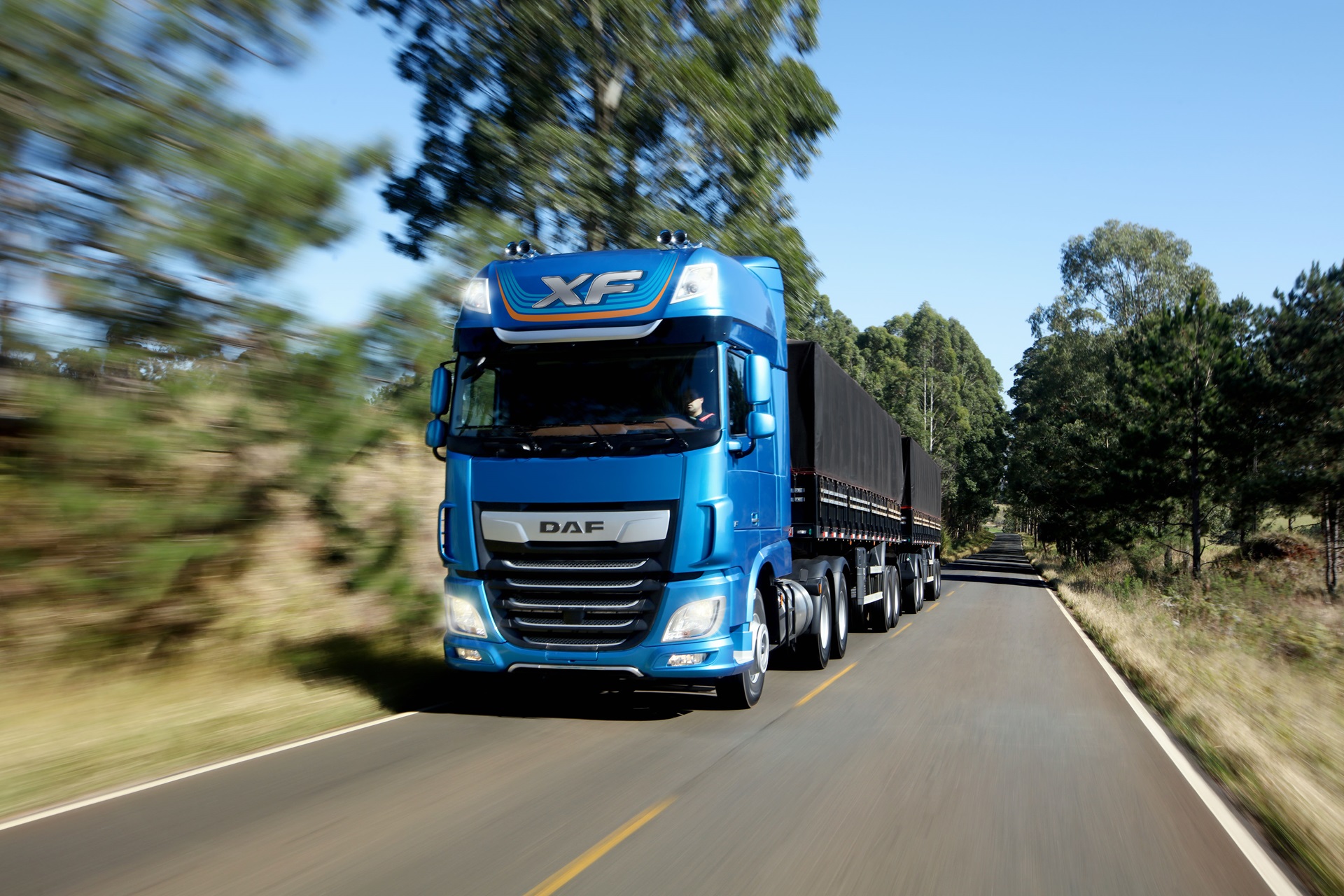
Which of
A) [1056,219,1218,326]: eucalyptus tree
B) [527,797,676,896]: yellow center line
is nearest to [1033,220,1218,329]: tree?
[1056,219,1218,326]: eucalyptus tree

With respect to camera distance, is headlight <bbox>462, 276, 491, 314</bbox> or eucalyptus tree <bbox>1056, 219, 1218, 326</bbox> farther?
eucalyptus tree <bbox>1056, 219, 1218, 326</bbox>

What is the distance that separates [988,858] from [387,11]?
62.5ft

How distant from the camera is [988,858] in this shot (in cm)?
527

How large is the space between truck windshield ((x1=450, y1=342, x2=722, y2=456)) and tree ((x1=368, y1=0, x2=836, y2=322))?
951 centimetres

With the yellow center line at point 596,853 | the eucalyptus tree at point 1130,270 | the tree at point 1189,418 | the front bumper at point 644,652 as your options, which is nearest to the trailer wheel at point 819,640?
the front bumper at point 644,652

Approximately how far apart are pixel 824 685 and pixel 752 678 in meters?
2.09

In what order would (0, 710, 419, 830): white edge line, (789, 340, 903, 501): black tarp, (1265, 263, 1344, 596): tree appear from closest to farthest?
(0, 710, 419, 830): white edge line → (789, 340, 903, 501): black tarp → (1265, 263, 1344, 596): tree

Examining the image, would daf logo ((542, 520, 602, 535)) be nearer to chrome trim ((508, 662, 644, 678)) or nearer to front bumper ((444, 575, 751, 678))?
front bumper ((444, 575, 751, 678))

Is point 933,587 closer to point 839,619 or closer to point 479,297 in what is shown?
point 839,619

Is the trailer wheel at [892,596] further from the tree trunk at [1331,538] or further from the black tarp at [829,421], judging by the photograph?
the tree trunk at [1331,538]

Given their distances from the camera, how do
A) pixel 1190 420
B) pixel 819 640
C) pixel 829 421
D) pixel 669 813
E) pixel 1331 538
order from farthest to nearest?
pixel 1190 420, pixel 1331 538, pixel 829 421, pixel 819 640, pixel 669 813

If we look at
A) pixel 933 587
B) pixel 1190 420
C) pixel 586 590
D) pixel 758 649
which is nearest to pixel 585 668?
pixel 586 590

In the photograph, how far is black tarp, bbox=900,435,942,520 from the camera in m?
23.4

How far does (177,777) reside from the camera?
22.6 ft
